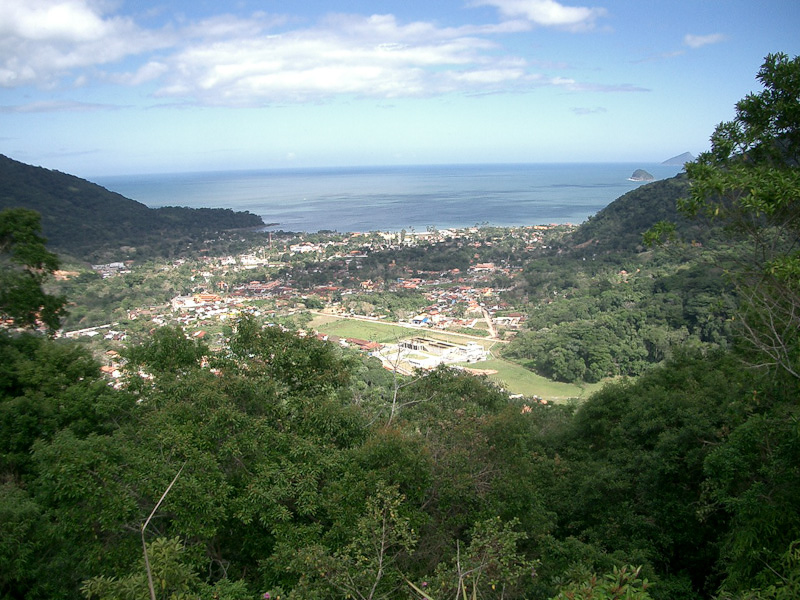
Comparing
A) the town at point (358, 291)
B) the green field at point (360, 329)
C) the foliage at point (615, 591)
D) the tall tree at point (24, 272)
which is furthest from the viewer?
the green field at point (360, 329)

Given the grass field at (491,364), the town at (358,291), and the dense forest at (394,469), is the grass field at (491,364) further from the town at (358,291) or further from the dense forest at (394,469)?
the dense forest at (394,469)

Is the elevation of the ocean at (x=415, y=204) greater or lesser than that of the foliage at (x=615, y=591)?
greater

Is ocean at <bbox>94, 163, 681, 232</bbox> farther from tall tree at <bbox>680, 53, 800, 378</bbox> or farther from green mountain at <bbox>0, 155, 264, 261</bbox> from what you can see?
tall tree at <bbox>680, 53, 800, 378</bbox>

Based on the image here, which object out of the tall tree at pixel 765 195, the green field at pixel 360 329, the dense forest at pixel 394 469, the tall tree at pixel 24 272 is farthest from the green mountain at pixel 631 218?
the tall tree at pixel 24 272

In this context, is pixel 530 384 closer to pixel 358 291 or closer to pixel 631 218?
pixel 358 291

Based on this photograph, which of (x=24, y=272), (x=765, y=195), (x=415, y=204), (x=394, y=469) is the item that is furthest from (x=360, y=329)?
(x=415, y=204)

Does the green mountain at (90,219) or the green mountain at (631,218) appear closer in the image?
the green mountain at (90,219)
